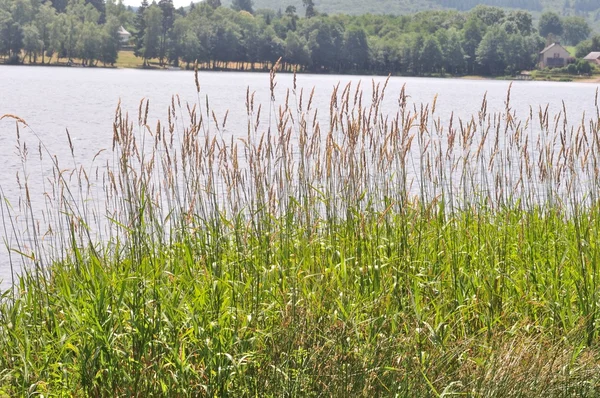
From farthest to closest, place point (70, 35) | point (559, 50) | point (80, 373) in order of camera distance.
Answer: point (559, 50) < point (70, 35) < point (80, 373)

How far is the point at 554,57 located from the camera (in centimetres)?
16200

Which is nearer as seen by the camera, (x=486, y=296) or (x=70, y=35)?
(x=486, y=296)

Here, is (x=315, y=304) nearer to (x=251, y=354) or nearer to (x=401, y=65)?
(x=251, y=354)

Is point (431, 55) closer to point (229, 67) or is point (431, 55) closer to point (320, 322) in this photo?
point (229, 67)

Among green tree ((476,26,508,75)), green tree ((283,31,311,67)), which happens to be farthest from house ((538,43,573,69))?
green tree ((283,31,311,67))

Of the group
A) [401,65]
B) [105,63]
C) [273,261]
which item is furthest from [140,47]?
[273,261]

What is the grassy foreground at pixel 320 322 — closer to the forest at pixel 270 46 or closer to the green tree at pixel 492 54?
the forest at pixel 270 46

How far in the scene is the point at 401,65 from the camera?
472ft

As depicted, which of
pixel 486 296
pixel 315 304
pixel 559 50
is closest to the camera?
pixel 315 304

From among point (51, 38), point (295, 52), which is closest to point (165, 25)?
point (51, 38)

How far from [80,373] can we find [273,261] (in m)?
1.92

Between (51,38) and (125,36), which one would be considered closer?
(51,38)

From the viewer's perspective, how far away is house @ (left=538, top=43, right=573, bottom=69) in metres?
158

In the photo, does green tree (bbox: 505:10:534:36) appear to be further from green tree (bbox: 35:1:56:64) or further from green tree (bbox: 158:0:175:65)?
green tree (bbox: 35:1:56:64)
